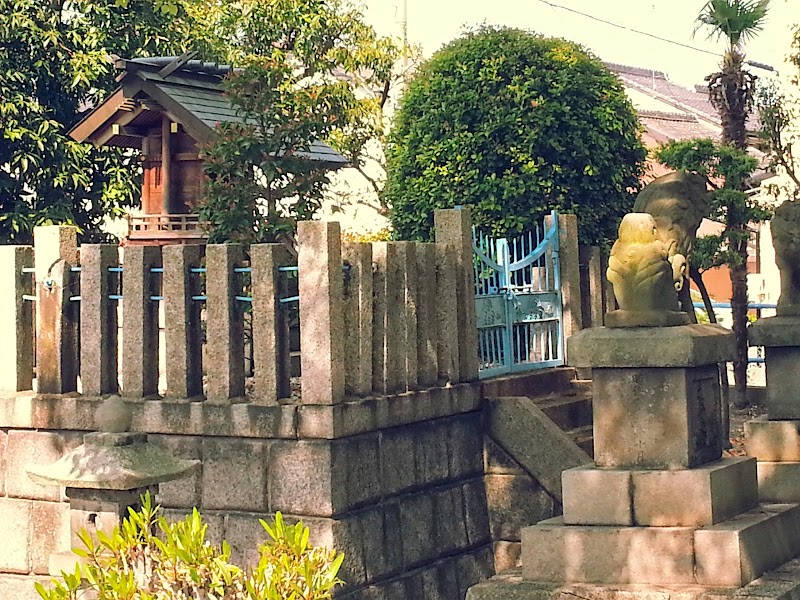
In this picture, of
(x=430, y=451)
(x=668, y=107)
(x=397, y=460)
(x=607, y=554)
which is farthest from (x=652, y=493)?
(x=668, y=107)

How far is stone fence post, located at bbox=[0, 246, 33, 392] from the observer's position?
12.0 meters

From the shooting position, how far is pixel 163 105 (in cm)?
1457

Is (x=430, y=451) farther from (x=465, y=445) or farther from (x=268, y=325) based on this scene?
(x=268, y=325)

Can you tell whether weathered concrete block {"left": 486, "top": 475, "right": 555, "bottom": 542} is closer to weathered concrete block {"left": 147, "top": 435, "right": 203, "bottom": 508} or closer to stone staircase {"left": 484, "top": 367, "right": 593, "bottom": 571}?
stone staircase {"left": 484, "top": 367, "right": 593, "bottom": 571}

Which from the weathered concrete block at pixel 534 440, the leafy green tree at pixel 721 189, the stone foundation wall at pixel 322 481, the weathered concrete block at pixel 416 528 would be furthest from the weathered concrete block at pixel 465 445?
the leafy green tree at pixel 721 189

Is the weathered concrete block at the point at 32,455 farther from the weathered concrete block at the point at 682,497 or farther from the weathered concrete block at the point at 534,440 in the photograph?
the weathered concrete block at the point at 682,497

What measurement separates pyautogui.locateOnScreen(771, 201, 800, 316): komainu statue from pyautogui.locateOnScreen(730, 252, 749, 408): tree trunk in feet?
19.6

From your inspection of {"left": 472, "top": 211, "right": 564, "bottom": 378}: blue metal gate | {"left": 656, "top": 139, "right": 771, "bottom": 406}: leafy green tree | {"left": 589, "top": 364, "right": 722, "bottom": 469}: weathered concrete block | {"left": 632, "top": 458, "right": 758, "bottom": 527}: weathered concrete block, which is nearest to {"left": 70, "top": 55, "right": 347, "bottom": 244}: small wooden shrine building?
{"left": 472, "top": 211, "right": 564, "bottom": 378}: blue metal gate

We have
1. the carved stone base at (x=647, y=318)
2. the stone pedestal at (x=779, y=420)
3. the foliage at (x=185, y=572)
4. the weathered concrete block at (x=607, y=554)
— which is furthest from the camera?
the stone pedestal at (x=779, y=420)

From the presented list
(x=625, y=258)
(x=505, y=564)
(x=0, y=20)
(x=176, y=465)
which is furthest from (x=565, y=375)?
(x=0, y=20)

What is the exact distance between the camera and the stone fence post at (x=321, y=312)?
34.7 ft

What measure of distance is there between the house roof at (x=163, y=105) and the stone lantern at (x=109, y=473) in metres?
6.72

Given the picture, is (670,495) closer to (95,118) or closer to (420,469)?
(420,469)

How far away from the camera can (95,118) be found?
15.2m
